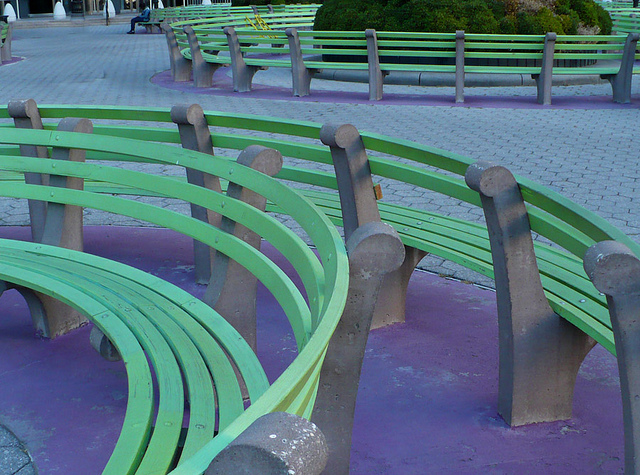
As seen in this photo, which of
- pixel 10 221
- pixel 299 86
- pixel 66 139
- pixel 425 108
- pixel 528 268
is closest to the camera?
pixel 528 268

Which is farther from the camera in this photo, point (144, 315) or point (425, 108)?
point (425, 108)

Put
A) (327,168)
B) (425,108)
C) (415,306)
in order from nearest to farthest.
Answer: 1. (415,306)
2. (327,168)
3. (425,108)

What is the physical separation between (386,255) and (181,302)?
1.16 m

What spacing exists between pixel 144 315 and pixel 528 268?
4.17 feet

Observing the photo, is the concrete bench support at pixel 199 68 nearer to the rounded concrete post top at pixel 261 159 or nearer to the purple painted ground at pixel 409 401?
the purple painted ground at pixel 409 401

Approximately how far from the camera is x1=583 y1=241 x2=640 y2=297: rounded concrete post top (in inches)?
78.6

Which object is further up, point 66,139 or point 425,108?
point 66,139

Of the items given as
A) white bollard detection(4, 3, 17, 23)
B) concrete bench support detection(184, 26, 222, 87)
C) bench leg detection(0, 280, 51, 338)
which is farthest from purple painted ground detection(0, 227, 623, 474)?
white bollard detection(4, 3, 17, 23)

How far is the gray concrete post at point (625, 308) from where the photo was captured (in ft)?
6.58

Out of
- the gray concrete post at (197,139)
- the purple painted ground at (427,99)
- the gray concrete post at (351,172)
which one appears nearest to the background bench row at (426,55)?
the purple painted ground at (427,99)

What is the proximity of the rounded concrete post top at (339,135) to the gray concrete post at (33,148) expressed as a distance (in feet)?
5.45

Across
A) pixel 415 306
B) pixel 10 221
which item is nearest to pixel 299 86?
pixel 10 221

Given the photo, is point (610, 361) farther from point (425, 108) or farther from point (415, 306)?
point (425, 108)

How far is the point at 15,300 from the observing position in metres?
3.96
